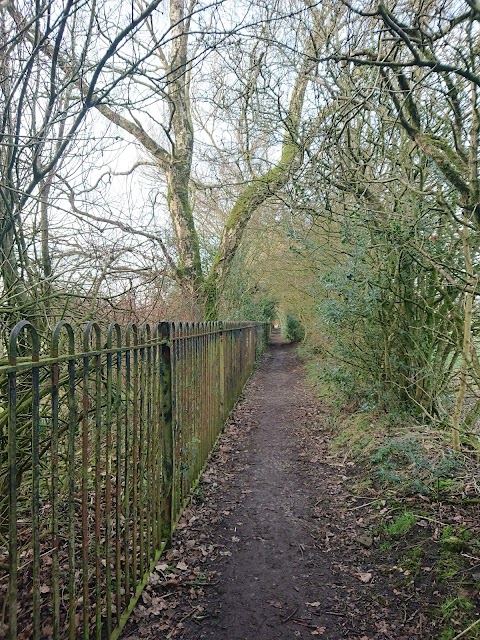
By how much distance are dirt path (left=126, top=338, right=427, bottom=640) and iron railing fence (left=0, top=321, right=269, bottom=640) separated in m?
0.28

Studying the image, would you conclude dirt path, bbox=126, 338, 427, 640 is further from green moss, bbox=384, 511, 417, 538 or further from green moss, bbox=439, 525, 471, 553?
green moss, bbox=439, 525, 471, 553

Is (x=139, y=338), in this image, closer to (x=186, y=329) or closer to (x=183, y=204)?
(x=186, y=329)

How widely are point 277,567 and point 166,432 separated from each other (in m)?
1.48

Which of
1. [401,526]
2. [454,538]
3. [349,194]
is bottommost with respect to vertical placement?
[401,526]

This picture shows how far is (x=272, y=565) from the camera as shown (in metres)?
3.72

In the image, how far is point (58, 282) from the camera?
4125mm

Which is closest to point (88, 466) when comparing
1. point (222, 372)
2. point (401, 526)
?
point (401, 526)

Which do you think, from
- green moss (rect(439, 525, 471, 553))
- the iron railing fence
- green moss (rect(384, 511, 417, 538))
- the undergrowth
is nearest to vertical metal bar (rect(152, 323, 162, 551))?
the iron railing fence

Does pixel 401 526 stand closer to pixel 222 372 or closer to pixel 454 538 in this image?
pixel 454 538

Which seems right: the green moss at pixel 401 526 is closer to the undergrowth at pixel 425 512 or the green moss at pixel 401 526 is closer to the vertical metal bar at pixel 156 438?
the undergrowth at pixel 425 512

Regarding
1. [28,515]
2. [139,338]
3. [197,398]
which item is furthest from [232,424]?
[139,338]

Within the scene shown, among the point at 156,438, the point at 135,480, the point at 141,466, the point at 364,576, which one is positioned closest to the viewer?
the point at 135,480

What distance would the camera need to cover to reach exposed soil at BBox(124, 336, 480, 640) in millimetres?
2973

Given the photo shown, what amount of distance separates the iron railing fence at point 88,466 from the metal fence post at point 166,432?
0.04 ft
